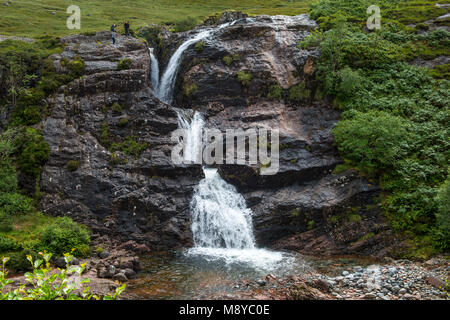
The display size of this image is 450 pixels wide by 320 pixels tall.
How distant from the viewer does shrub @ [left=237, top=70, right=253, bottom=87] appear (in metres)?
28.0

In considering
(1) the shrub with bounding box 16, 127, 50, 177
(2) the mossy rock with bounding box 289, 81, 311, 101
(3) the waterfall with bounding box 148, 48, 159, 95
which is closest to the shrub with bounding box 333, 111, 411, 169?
(2) the mossy rock with bounding box 289, 81, 311, 101

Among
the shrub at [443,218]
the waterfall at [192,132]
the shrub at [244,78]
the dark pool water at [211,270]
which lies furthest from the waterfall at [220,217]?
the shrub at [443,218]

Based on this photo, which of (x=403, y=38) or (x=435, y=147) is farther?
(x=403, y=38)

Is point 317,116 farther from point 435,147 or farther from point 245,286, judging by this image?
point 245,286

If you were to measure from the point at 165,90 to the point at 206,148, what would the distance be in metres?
9.14

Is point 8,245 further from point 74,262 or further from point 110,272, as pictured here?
point 110,272

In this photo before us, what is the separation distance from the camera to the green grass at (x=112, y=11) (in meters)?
60.0

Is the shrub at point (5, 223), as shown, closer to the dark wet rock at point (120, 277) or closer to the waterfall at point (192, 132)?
the dark wet rock at point (120, 277)

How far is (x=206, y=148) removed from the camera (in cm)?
2545

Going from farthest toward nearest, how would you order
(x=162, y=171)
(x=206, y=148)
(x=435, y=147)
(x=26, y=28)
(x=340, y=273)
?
(x=26, y=28) < (x=206, y=148) < (x=162, y=171) < (x=435, y=147) < (x=340, y=273)

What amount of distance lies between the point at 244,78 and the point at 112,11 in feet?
249

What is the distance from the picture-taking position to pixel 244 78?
28.0m

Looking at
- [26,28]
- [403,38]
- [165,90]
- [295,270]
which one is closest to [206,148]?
[165,90]

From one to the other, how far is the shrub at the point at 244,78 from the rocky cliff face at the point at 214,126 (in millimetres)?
138
